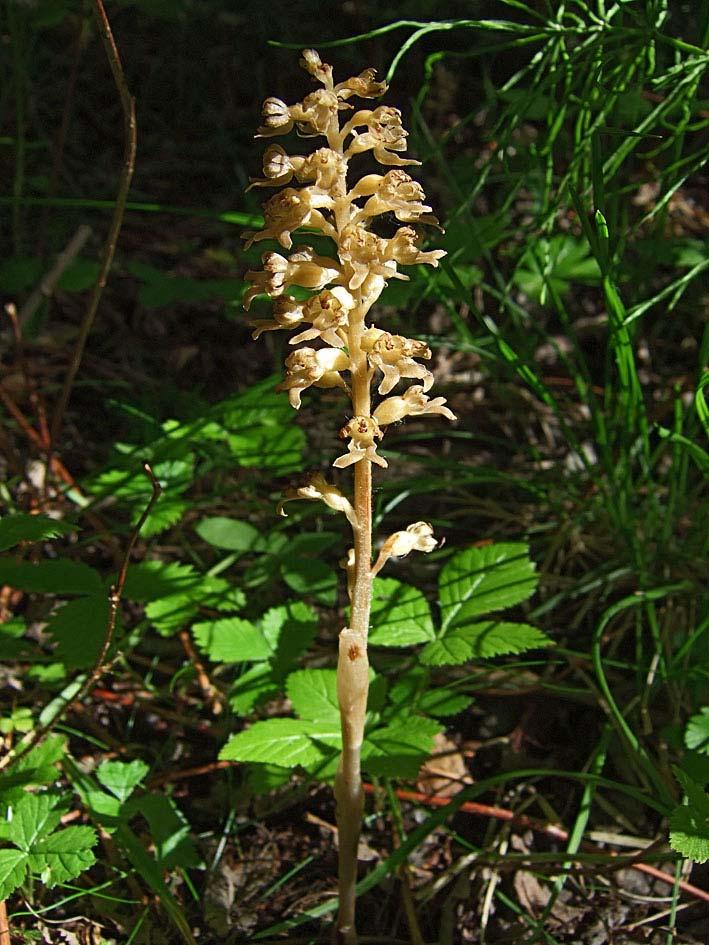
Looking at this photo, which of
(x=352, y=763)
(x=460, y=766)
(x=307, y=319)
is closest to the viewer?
(x=307, y=319)

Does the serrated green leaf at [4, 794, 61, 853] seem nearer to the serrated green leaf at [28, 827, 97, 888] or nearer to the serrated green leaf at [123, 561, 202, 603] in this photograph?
the serrated green leaf at [28, 827, 97, 888]

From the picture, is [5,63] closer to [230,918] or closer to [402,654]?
[402,654]

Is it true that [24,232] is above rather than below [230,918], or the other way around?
above

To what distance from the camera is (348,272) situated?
1.51 metres

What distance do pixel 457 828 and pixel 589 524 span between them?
104 centimetres

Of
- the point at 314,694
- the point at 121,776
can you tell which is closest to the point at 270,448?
the point at 314,694

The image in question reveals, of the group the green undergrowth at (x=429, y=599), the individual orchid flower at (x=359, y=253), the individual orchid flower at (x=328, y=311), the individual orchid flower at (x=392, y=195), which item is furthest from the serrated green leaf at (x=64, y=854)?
the individual orchid flower at (x=392, y=195)

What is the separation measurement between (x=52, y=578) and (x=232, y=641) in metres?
0.48

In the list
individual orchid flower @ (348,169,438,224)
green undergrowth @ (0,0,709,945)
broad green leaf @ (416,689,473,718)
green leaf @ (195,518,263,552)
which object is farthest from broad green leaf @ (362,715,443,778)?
individual orchid flower @ (348,169,438,224)

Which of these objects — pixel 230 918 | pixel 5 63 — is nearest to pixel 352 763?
pixel 230 918

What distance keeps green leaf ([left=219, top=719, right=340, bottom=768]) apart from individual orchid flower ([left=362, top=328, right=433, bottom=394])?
780mm

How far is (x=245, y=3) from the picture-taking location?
5043 millimetres

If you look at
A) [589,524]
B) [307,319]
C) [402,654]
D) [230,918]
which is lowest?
[230,918]

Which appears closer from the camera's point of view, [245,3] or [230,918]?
[230,918]
